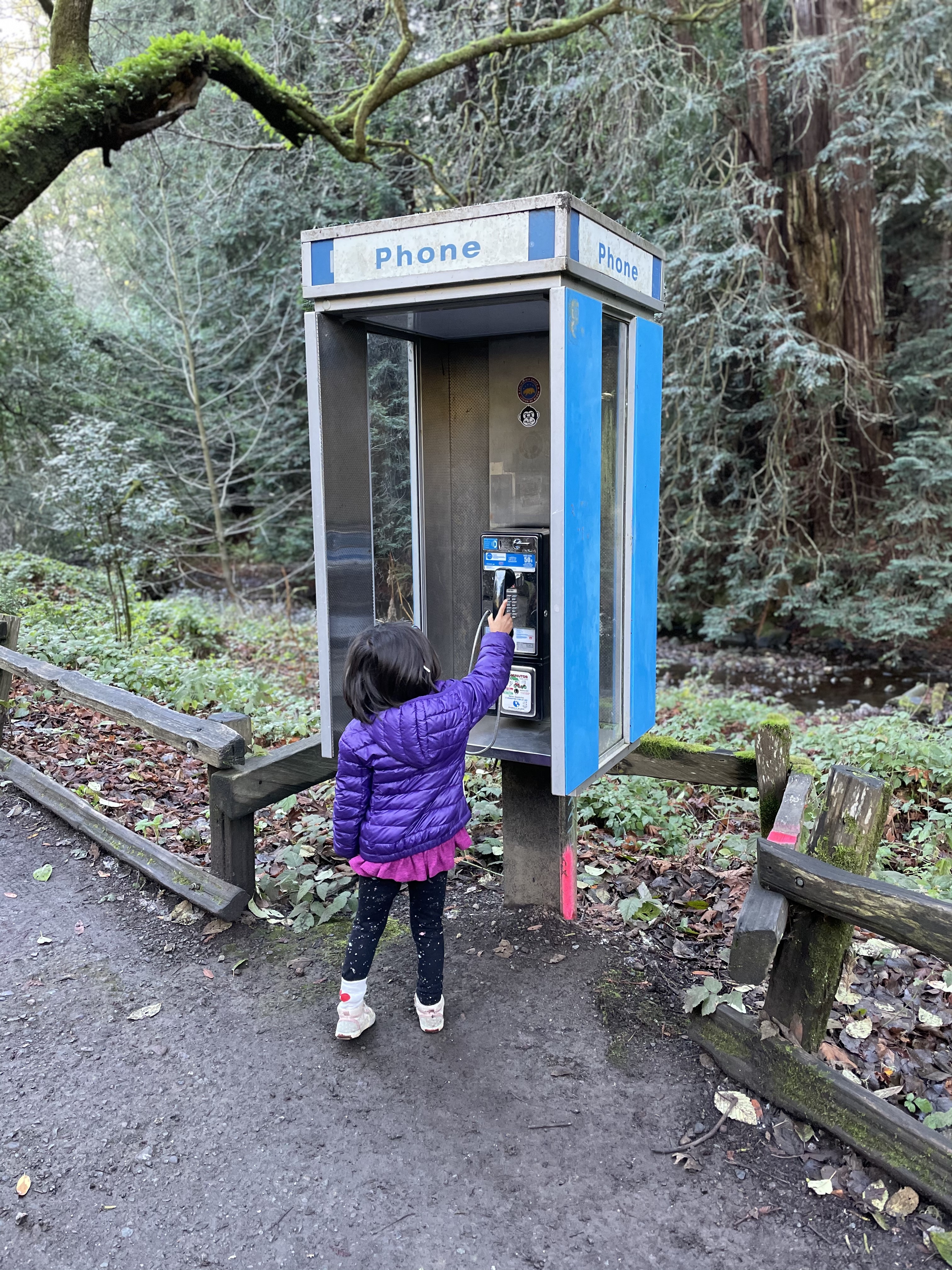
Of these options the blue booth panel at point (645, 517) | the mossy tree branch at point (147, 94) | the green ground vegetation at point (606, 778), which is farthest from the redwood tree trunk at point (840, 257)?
the blue booth panel at point (645, 517)

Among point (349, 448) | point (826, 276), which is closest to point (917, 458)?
point (826, 276)

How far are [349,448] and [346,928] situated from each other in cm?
191

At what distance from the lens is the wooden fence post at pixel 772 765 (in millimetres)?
3268

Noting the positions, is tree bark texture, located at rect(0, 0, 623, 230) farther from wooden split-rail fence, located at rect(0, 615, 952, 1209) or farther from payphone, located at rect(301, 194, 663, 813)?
wooden split-rail fence, located at rect(0, 615, 952, 1209)

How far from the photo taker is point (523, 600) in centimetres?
360

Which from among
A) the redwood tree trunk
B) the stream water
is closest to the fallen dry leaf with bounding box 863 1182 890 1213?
the stream water

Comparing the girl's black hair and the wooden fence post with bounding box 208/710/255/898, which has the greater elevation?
the girl's black hair

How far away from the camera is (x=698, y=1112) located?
2.57 m

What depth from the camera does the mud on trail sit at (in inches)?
85.3

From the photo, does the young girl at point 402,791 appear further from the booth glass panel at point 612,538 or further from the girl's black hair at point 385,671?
the booth glass panel at point 612,538

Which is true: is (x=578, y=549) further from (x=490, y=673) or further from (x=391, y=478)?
(x=391, y=478)

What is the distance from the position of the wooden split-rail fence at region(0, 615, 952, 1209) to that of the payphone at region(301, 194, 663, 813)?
0.35m

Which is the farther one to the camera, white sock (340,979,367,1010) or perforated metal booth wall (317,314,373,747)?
perforated metal booth wall (317,314,373,747)

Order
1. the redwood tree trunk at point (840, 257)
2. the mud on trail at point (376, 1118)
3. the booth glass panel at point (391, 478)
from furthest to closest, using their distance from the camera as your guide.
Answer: the redwood tree trunk at point (840, 257) < the booth glass panel at point (391, 478) < the mud on trail at point (376, 1118)
